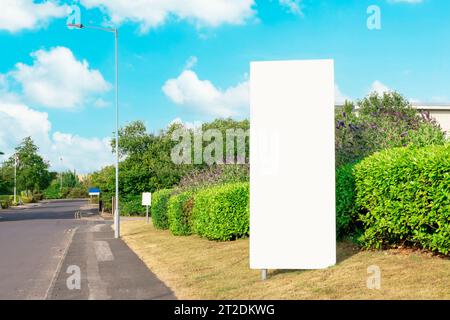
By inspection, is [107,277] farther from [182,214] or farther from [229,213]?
[182,214]

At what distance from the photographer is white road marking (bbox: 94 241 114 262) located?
15.1 metres

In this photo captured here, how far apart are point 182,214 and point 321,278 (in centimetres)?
1175

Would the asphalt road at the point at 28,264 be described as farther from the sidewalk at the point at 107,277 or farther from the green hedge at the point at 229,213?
the green hedge at the point at 229,213

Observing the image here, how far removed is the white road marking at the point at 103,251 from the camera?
15141 millimetres

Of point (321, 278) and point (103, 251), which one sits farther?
point (103, 251)

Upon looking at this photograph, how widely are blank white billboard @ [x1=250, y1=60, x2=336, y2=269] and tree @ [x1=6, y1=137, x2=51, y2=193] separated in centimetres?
8868

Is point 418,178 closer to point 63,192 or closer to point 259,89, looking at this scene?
point 259,89

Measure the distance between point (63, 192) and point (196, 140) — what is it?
240 ft

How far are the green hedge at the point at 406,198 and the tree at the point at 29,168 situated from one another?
88456 mm

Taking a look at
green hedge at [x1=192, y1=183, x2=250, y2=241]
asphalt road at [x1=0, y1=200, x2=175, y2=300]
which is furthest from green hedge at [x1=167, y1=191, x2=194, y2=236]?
green hedge at [x1=192, y1=183, x2=250, y2=241]

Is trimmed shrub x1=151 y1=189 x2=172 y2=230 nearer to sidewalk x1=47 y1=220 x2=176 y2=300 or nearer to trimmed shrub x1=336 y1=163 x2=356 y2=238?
sidewalk x1=47 y1=220 x2=176 y2=300

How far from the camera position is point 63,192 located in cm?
11219

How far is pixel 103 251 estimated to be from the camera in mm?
17125

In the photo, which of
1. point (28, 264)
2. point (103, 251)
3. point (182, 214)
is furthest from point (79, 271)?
point (182, 214)
